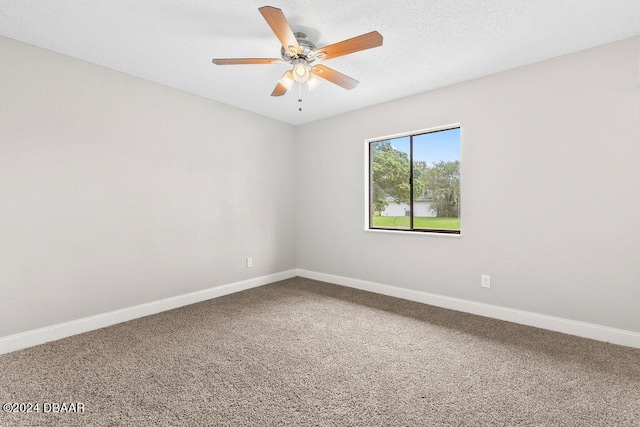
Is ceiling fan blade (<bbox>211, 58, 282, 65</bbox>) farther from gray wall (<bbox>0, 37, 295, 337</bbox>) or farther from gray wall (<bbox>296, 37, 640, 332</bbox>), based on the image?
gray wall (<bbox>296, 37, 640, 332</bbox>)

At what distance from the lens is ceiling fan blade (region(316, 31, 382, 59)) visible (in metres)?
1.83

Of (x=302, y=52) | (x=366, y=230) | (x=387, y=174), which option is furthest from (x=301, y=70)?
(x=387, y=174)

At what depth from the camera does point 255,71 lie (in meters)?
2.87

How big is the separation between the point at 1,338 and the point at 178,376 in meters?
1.55

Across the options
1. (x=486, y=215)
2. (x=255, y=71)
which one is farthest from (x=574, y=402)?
(x=255, y=71)

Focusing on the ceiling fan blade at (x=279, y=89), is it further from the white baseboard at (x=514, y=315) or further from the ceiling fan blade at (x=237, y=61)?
the white baseboard at (x=514, y=315)

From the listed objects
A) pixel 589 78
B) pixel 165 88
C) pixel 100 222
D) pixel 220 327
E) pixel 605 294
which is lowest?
pixel 220 327

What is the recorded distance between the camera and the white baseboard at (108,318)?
2.31m

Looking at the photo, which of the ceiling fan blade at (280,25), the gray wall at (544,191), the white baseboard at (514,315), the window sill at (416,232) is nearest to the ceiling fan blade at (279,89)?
the ceiling fan blade at (280,25)

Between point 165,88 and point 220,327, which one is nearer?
point 220,327

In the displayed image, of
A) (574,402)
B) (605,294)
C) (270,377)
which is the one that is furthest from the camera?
(605,294)

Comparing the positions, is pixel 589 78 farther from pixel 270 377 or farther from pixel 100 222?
pixel 100 222

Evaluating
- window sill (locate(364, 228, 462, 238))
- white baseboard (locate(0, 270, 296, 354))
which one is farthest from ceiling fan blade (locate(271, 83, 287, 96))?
white baseboard (locate(0, 270, 296, 354))

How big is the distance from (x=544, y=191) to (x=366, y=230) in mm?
1949
